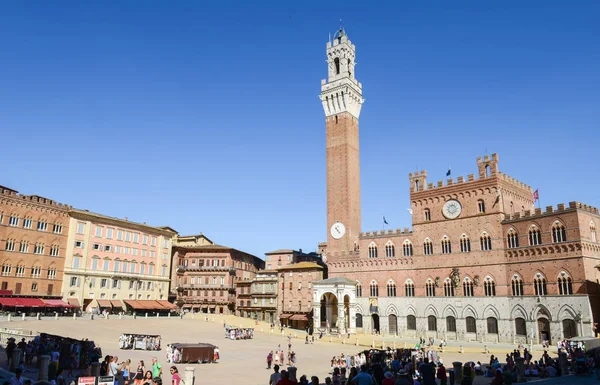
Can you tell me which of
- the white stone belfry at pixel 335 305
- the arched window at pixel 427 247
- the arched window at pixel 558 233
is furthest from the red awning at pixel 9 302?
the arched window at pixel 558 233

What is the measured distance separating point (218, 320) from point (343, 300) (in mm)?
18213

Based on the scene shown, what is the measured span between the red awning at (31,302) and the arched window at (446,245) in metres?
48.6

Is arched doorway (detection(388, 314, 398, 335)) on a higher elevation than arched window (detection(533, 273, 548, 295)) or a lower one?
lower

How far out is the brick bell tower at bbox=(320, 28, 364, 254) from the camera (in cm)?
6619

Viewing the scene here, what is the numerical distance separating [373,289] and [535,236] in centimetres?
2141

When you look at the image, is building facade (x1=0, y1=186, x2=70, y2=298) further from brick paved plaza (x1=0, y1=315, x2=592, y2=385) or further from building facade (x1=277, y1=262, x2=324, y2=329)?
building facade (x1=277, y1=262, x2=324, y2=329)

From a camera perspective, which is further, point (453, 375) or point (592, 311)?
point (592, 311)

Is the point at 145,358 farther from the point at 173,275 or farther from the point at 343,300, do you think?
the point at 173,275

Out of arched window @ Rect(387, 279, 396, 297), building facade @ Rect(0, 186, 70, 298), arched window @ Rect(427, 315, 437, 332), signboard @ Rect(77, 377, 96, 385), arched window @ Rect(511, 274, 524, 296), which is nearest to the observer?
signboard @ Rect(77, 377, 96, 385)

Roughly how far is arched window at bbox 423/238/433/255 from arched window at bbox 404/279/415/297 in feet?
13.9

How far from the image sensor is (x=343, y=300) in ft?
198

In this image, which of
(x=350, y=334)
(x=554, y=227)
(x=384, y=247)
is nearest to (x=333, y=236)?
(x=384, y=247)

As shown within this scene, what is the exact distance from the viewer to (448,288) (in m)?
55.1

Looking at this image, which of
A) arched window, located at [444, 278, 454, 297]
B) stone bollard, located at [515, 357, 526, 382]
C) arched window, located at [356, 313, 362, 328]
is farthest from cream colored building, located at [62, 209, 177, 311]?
stone bollard, located at [515, 357, 526, 382]
